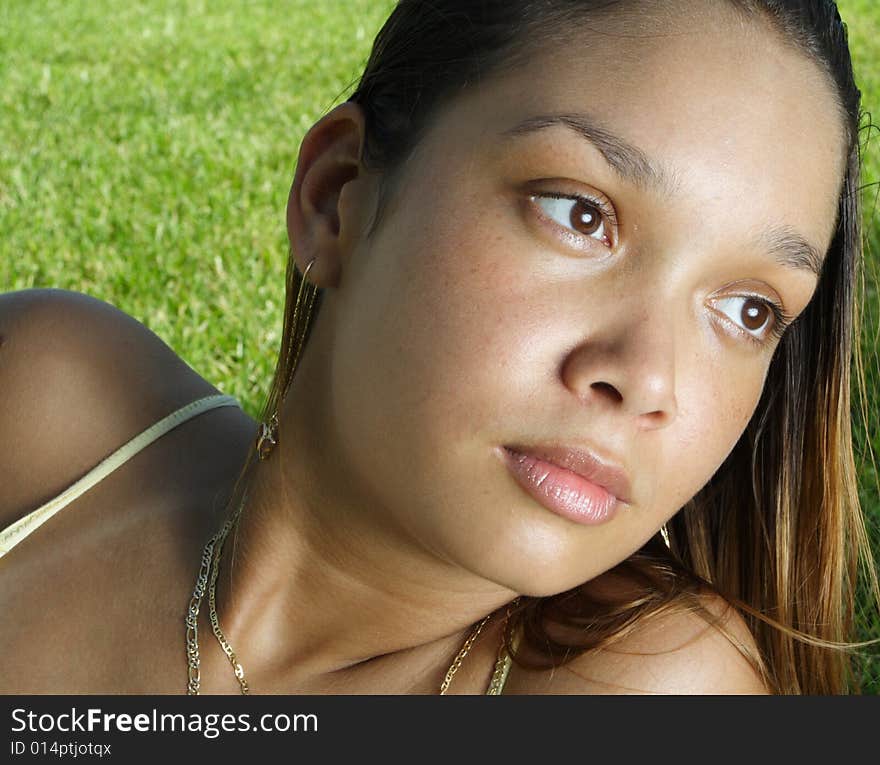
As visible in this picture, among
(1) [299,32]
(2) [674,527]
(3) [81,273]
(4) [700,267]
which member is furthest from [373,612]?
(1) [299,32]

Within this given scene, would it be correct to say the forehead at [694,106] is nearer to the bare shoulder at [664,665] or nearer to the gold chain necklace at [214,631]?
the bare shoulder at [664,665]

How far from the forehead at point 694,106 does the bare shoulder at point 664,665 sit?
0.66 metres

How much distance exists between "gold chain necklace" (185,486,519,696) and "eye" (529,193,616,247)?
2.40 feet

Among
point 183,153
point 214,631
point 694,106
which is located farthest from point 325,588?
point 183,153

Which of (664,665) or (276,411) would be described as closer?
(664,665)

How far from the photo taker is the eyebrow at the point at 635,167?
1.84m

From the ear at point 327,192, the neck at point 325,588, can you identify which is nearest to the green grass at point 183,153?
the ear at point 327,192

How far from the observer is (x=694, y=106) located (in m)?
1.87

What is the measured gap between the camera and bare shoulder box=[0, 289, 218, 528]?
2.74 metres

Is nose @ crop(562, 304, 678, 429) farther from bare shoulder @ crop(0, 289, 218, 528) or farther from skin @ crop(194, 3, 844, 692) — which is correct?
bare shoulder @ crop(0, 289, 218, 528)

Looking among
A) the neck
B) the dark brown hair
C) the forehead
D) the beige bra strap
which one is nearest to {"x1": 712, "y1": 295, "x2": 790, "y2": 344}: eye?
the forehead

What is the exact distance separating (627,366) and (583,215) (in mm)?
252

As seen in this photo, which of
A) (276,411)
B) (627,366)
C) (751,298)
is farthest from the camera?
(276,411)

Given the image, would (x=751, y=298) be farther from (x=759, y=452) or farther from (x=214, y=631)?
(x=214, y=631)
